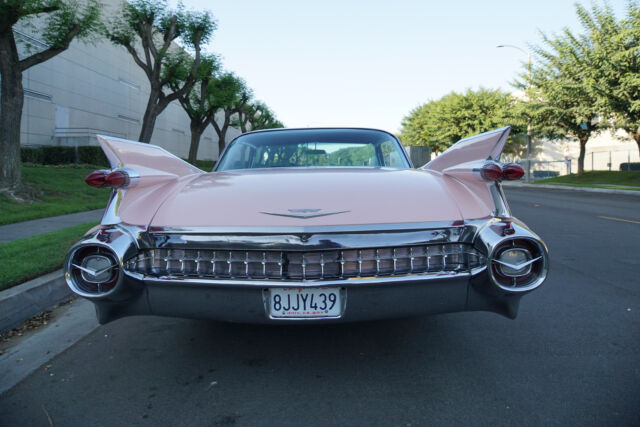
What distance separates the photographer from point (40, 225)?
795 centimetres

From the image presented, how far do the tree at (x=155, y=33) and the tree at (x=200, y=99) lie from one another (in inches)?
98.8

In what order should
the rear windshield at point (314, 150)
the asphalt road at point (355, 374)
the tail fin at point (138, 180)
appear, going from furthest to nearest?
the rear windshield at point (314, 150)
the tail fin at point (138, 180)
the asphalt road at point (355, 374)

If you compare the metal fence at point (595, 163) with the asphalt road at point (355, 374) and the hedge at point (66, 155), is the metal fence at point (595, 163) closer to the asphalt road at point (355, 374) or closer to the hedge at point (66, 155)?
the hedge at point (66, 155)

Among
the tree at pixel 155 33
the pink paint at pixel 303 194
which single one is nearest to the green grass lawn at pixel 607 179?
the tree at pixel 155 33

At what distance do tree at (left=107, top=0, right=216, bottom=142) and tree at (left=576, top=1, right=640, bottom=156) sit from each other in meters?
19.4

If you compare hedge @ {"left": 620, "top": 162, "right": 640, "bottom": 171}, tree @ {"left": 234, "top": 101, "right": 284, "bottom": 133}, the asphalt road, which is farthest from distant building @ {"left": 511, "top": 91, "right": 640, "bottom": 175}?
the asphalt road

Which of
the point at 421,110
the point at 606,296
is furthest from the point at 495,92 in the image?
the point at 606,296

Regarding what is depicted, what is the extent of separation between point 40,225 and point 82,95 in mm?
25023

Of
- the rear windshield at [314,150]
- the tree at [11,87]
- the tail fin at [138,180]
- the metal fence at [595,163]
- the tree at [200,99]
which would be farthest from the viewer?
the metal fence at [595,163]

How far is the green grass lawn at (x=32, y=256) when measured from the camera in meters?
4.10

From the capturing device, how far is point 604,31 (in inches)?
959

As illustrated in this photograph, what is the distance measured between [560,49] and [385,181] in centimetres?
2850

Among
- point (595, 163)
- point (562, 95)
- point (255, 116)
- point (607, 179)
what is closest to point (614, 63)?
point (562, 95)

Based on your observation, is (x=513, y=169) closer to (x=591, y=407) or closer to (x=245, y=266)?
(x=591, y=407)
